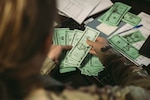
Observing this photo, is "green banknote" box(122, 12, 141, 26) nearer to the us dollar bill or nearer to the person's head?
the us dollar bill

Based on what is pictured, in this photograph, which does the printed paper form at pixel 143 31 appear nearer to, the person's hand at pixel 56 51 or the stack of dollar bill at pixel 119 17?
the stack of dollar bill at pixel 119 17

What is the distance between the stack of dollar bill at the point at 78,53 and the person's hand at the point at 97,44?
0.02 meters

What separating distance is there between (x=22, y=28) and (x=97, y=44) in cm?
78

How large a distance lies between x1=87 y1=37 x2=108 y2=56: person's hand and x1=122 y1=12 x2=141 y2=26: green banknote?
0.66 feet

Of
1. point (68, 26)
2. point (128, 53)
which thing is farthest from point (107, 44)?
point (68, 26)

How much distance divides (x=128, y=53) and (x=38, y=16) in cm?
81

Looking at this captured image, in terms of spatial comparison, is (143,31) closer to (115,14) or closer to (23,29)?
(115,14)

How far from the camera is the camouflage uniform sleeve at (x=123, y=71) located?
3.86 feet

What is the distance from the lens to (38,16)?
25.6 inches

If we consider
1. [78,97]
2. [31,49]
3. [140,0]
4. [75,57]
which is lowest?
[75,57]

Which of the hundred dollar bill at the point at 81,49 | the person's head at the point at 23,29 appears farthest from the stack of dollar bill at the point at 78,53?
the person's head at the point at 23,29

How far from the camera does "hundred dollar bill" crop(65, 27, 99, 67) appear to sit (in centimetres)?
135

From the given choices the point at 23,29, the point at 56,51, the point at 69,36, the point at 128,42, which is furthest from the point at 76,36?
the point at 23,29

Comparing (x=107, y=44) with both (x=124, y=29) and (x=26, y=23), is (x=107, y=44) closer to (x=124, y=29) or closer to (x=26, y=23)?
(x=124, y=29)
